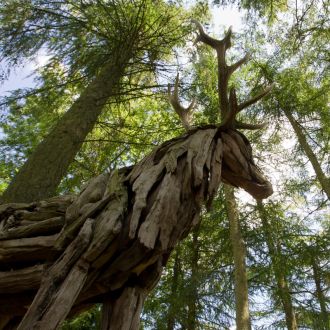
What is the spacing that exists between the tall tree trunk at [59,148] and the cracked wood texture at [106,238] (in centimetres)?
120

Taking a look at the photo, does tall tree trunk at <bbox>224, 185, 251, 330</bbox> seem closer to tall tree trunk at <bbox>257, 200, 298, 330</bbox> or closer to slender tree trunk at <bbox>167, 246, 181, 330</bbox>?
tall tree trunk at <bbox>257, 200, 298, 330</bbox>

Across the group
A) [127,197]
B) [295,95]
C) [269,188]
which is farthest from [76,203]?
[295,95]

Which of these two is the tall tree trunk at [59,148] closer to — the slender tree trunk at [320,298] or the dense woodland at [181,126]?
the dense woodland at [181,126]

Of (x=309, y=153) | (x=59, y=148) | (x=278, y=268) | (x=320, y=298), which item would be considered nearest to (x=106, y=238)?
(x=59, y=148)

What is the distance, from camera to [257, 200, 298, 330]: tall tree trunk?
7996mm

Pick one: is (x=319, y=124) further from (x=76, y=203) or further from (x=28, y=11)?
(x=76, y=203)

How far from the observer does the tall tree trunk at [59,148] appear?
3.83 m

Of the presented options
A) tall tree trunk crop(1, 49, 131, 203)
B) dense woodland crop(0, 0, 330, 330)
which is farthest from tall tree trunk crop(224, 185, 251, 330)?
tall tree trunk crop(1, 49, 131, 203)

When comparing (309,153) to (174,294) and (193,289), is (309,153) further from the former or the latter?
(174,294)

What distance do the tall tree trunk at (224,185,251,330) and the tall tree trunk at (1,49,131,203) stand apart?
12.6 ft

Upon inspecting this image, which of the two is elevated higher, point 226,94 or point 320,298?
point 320,298

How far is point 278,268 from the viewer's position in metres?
7.93

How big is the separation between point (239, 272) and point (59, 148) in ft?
14.7

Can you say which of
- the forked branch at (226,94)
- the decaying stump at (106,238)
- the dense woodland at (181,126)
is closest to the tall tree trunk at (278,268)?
the dense woodland at (181,126)
